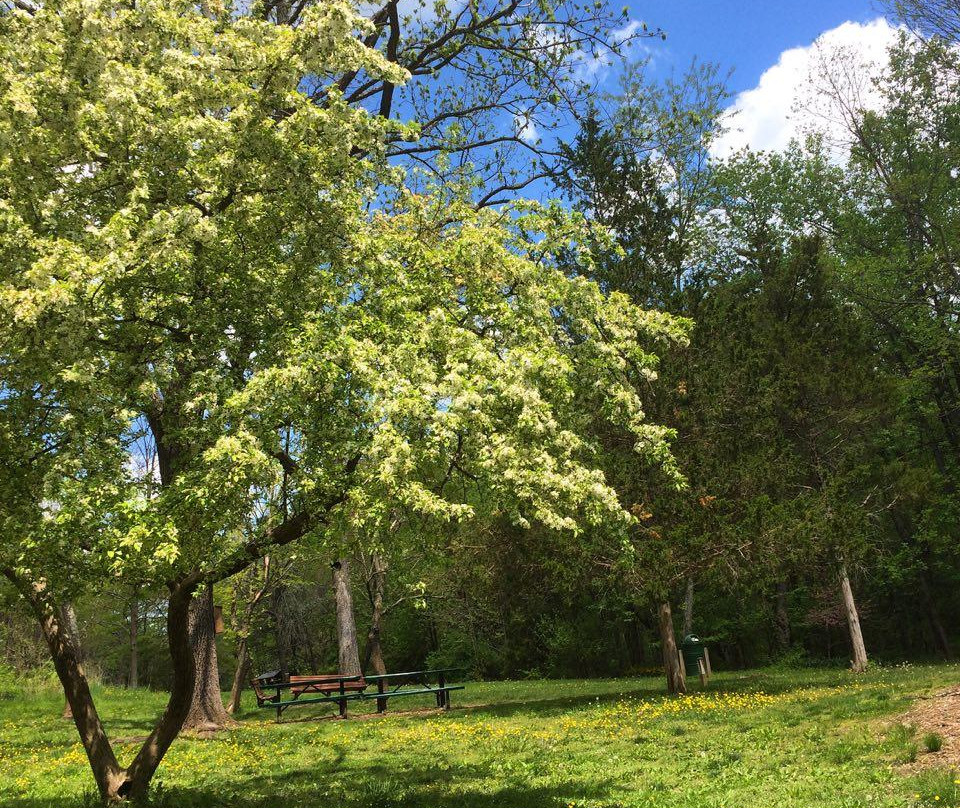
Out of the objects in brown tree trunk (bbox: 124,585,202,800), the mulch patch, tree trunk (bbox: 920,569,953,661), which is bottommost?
tree trunk (bbox: 920,569,953,661)

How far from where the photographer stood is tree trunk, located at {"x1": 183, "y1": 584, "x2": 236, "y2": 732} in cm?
1634

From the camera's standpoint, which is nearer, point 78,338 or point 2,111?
point 78,338

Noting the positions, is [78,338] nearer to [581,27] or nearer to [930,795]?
[930,795]

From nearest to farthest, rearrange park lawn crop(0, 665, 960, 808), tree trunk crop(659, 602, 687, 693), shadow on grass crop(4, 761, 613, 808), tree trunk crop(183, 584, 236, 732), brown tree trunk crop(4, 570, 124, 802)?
brown tree trunk crop(4, 570, 124, 802) < park lawn crop(0, 665, 960, 808) < shadow on grass crop(4, 761, 613, 808) < tree trunk crop(183, 584, 236, 732) < tree trunk crop(659, 602, 687, 693)

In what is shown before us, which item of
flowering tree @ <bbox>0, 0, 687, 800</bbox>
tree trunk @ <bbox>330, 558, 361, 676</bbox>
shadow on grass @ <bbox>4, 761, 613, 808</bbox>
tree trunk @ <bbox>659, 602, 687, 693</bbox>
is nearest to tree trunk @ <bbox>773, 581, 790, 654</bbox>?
tree trunk @ <bbox>659, 602, 687, 693</bbox>

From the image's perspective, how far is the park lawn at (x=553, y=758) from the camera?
883cm

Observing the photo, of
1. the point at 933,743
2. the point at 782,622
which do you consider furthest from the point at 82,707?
the point at 782,622

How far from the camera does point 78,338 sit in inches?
261

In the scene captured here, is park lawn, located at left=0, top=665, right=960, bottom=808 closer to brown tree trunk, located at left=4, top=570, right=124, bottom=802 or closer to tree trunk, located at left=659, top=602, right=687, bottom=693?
brown tree trunk, located at left=4, top=570, right=124, bottom=802

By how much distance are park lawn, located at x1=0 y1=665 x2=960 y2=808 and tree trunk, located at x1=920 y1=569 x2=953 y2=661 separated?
17552 millimetres

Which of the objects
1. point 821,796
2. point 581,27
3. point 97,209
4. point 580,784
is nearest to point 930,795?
point 821,796

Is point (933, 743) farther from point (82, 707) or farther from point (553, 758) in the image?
point (82, 707)

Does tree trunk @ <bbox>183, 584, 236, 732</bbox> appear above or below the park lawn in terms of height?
above

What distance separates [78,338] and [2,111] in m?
2.55
